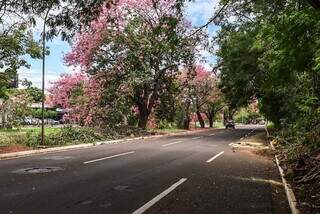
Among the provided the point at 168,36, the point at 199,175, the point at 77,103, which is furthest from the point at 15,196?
the point at 77,103

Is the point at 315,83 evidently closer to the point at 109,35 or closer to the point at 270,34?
the point at 270,34

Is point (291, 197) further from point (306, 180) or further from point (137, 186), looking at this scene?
point (137, 186)

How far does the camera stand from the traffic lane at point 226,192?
8961mm

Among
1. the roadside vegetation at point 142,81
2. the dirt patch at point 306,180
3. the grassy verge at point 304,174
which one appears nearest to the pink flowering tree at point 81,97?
the roadside vegetation at point 142,81

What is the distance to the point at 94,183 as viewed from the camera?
11883 millimetres

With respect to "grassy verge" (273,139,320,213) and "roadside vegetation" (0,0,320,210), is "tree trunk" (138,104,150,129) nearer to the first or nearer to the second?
"roadside vegetation" (0,0,320,210)

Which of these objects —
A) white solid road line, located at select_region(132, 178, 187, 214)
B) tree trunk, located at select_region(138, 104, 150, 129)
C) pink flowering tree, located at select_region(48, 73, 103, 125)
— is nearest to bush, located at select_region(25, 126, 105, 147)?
pink flowering tree, located at select_region(48, 73, 103, 125)

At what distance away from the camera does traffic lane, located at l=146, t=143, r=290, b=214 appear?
8.96m

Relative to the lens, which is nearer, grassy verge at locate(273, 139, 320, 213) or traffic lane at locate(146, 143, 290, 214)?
traffic lane at locate(146, 143, 290, 214)

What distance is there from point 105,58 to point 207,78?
2961 cm

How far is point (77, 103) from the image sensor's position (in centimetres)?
4162

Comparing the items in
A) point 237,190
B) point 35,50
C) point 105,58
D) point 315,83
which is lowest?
point 237,190

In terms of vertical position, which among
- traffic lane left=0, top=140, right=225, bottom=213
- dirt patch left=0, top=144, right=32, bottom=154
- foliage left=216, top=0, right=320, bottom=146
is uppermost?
foliage left=216, top=0, right=320, bottom=146

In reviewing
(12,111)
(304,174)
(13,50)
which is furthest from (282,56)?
(12,111)
